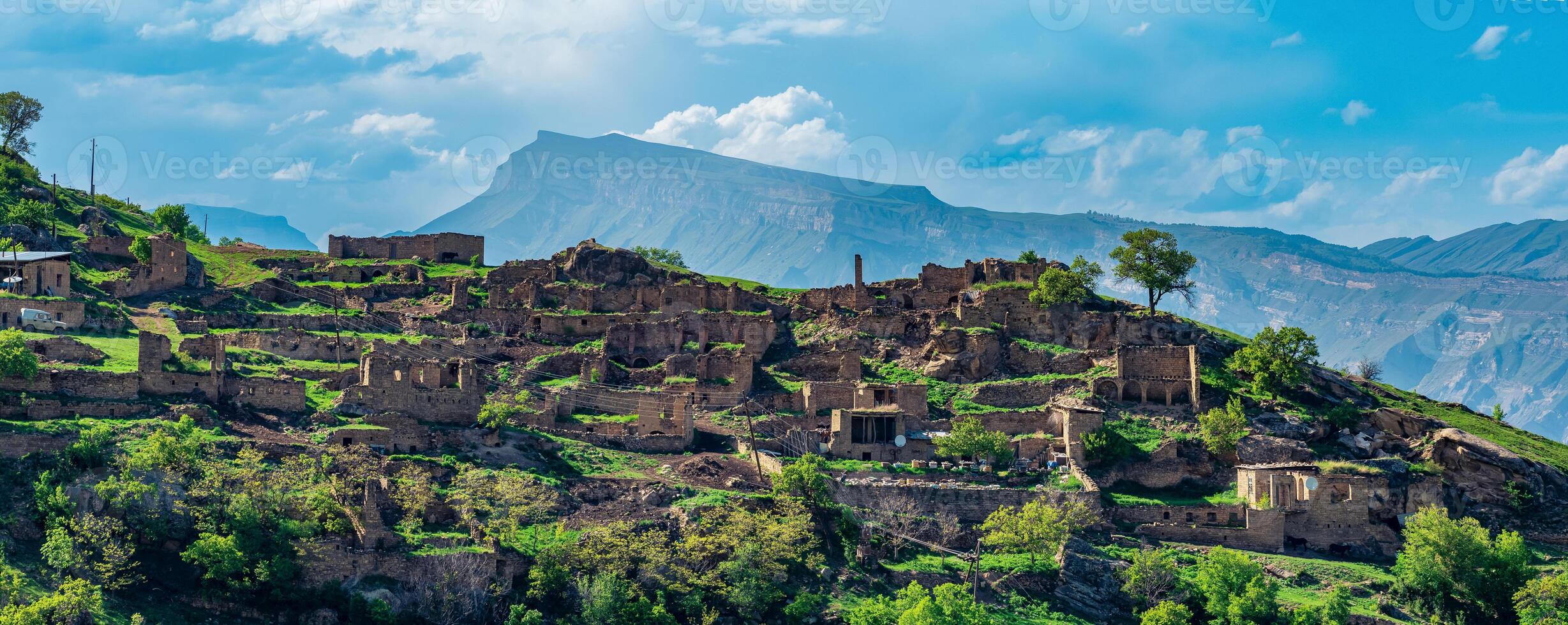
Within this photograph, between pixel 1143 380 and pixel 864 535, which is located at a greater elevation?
pixel 1143 380

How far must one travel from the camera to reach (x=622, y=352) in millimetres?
88500

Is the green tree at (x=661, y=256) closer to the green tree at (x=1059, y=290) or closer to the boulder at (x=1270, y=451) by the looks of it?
the green tree at (x=1059, y=290)

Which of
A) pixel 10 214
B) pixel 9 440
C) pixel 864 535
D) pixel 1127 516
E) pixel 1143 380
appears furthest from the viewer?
pixel 10 214

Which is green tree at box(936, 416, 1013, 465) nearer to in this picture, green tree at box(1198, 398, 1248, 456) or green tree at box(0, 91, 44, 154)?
green tree at box(1198, 398, 1248, 456)

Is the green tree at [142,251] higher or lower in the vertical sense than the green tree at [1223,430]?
higher

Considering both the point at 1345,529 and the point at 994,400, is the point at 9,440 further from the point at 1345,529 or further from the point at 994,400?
the point at 1345,529

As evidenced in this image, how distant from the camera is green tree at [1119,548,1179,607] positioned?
6869cm

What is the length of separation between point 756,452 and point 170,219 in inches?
2194

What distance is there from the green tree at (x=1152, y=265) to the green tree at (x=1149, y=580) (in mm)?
25975

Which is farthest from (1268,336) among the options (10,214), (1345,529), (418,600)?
(10,214)

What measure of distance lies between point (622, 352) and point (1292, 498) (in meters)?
35.4

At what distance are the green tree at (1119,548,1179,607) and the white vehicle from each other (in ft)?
162

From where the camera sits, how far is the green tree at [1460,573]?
70188mm

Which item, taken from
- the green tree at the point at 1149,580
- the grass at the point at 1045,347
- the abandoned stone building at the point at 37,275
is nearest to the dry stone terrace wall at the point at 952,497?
the green tree at the point at 1149,580
